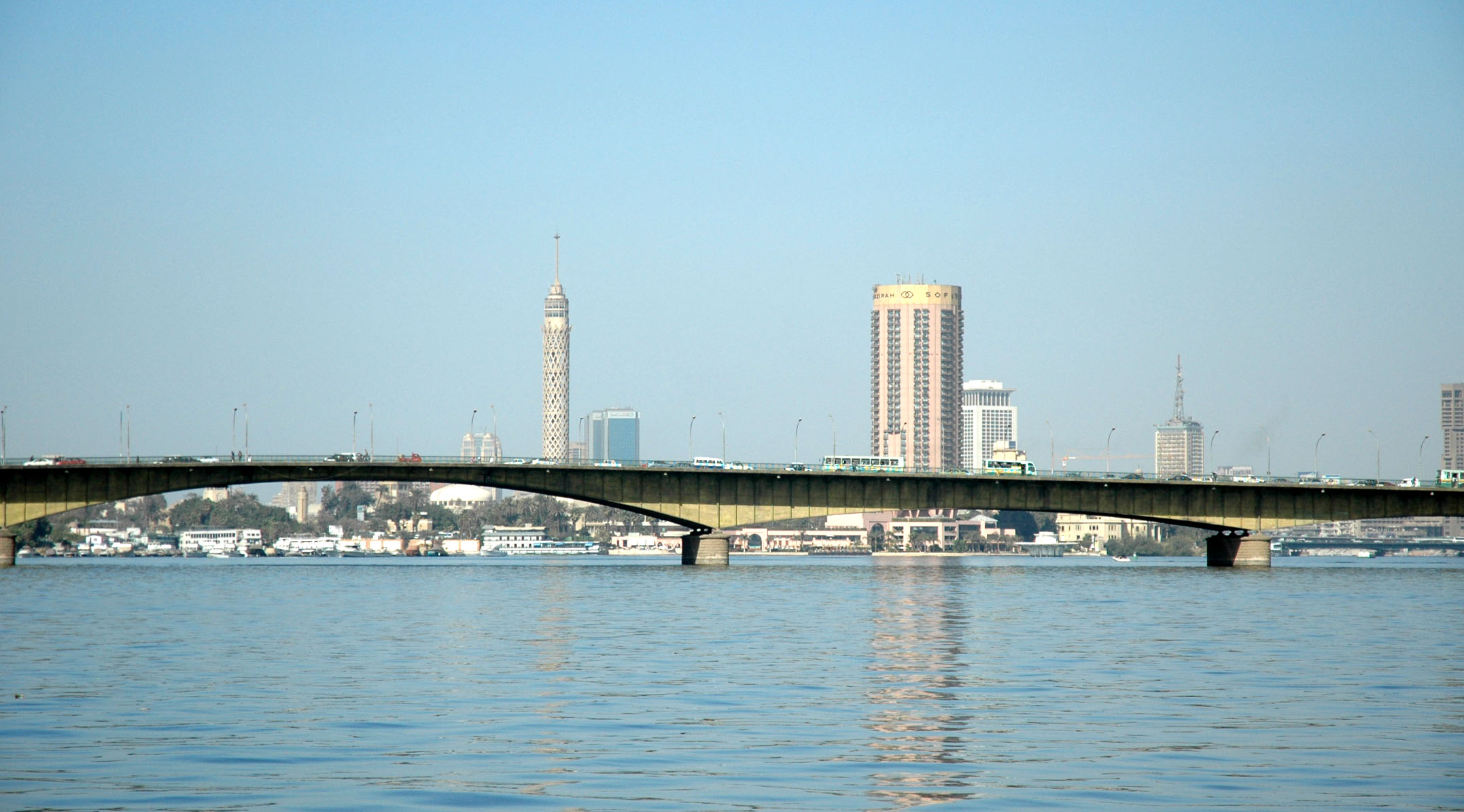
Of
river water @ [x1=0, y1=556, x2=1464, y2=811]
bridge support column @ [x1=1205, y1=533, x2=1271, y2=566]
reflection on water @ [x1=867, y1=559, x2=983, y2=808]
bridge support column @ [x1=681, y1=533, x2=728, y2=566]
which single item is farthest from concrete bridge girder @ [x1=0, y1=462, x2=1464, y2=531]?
reflection on water @ [x1=867, y1=559, x2=983, y2=808]

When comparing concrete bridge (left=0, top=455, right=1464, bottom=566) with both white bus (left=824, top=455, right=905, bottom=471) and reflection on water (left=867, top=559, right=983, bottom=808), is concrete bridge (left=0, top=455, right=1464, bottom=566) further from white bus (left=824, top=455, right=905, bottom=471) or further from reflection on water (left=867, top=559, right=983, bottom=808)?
reflection on water (left=867, top=559, right=983, bottom=808)

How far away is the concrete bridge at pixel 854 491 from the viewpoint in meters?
131

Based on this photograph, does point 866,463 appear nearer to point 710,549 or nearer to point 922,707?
point 710,549

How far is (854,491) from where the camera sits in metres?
134

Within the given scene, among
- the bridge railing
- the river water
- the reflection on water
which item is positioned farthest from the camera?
the bridge railing

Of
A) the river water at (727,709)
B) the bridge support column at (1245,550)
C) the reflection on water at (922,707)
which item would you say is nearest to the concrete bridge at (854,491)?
the bridge support column at (1245,550)

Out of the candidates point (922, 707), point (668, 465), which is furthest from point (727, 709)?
point (668, 465)

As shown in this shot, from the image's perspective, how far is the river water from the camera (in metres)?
22.7

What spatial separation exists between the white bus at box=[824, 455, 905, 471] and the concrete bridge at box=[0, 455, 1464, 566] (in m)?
7.06

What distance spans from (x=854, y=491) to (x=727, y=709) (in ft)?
337

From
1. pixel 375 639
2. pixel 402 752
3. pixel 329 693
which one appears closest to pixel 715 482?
pixel 375 639

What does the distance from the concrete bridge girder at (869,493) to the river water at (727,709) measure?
6305 centimetres

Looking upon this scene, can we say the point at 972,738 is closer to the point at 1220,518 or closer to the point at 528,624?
the point at 528,624

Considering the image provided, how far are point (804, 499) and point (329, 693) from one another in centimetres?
10126
